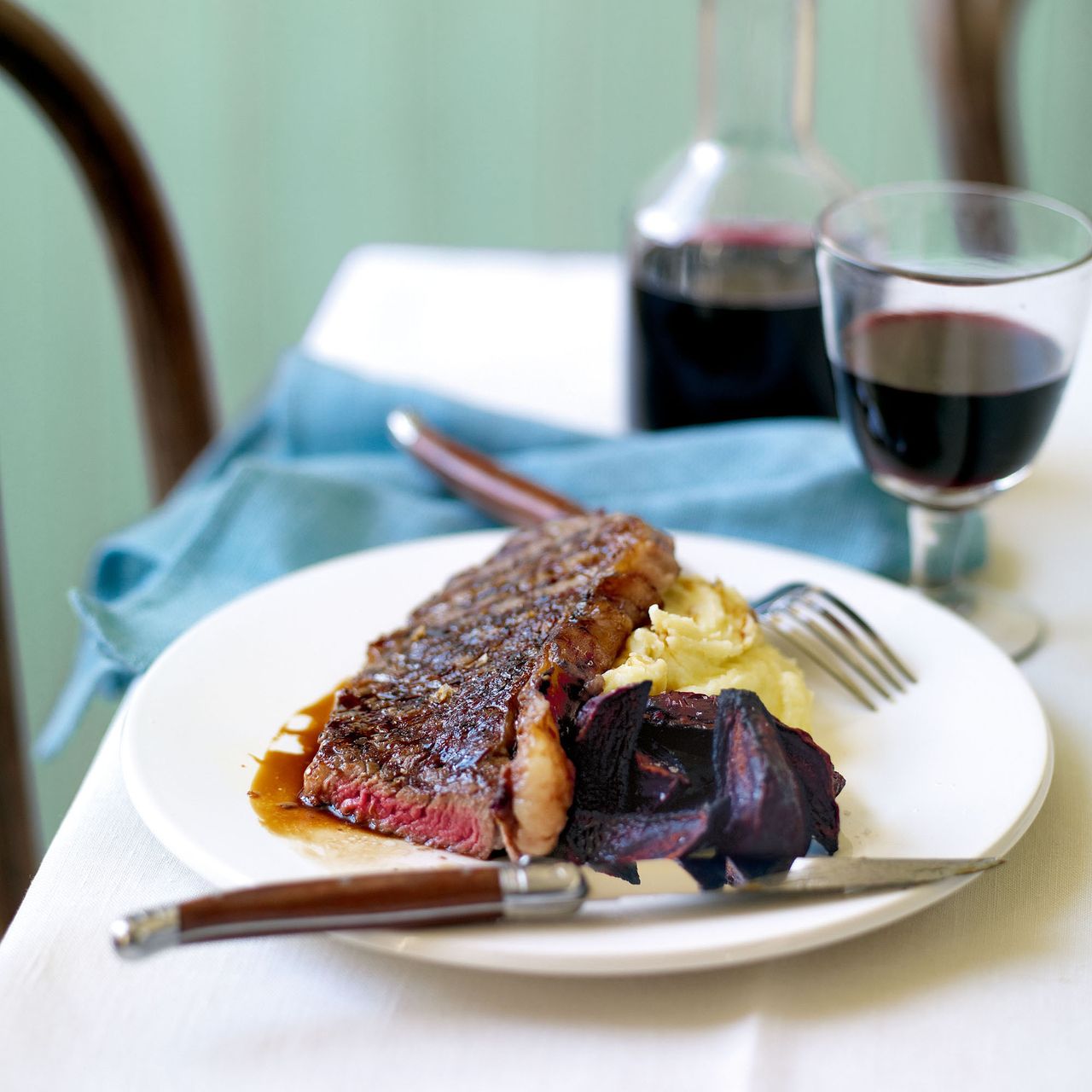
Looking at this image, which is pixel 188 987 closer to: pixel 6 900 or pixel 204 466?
pixel 6 900

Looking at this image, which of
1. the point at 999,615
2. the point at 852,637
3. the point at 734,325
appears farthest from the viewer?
the point at 734,325

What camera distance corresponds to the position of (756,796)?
34.7 inches

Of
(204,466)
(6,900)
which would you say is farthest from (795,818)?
(204,466)

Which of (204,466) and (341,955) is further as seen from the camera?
(204,466)

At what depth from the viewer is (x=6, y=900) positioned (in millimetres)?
1517

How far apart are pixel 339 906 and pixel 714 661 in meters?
0.43

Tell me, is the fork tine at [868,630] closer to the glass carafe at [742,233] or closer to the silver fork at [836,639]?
the silver fork at [836,639]

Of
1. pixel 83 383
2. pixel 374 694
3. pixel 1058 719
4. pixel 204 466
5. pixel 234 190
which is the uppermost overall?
pixel 374 694

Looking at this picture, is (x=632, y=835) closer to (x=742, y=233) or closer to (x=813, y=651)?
(x=813, y=651)

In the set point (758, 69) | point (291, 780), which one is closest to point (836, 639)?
point (291, 780)

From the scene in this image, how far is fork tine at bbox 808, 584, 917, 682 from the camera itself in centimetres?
120

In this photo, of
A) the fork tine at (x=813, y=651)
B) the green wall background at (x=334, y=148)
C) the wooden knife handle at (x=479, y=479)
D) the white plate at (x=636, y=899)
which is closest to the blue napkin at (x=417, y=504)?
the wooden knife handle at (x=479, y=479)

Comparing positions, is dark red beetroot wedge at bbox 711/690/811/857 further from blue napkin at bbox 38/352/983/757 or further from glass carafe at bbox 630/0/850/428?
glass carafe at bbox 630/0/850/428

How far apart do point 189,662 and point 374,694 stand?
179 millimetres
